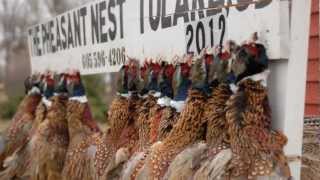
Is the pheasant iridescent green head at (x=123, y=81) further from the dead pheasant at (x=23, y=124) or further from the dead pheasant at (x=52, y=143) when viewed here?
the dead pheasant at (x=23, y=124)

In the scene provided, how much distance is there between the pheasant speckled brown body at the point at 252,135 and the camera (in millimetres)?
2117

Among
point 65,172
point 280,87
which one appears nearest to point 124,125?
point 65,172

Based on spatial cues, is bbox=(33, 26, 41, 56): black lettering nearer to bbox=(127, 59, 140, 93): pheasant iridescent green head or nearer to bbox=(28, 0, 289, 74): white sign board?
bbox=(28, 0, 289, 74): white sign board

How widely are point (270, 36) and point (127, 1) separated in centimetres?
155

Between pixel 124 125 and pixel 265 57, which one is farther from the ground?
pixel 265 57

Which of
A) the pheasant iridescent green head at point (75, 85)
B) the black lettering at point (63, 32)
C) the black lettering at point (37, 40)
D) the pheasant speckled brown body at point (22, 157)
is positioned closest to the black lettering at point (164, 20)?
the pheasant iridescent green head at point (75, 85)

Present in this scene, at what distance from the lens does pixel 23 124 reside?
510 centimetres

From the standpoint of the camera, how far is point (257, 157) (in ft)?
6.95

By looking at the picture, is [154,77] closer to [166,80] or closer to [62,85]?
[166,80]

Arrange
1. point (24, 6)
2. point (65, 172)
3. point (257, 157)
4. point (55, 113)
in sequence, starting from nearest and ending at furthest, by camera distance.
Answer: point (257, 157) < point (65, 172) < point (55, 113) < point (24, 6)

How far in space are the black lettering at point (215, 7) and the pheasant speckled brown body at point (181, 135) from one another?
36 cm

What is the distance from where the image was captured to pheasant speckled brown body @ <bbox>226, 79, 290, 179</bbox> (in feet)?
6.95

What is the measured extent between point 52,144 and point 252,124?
2.44m

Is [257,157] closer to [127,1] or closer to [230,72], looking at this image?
[230,72]
